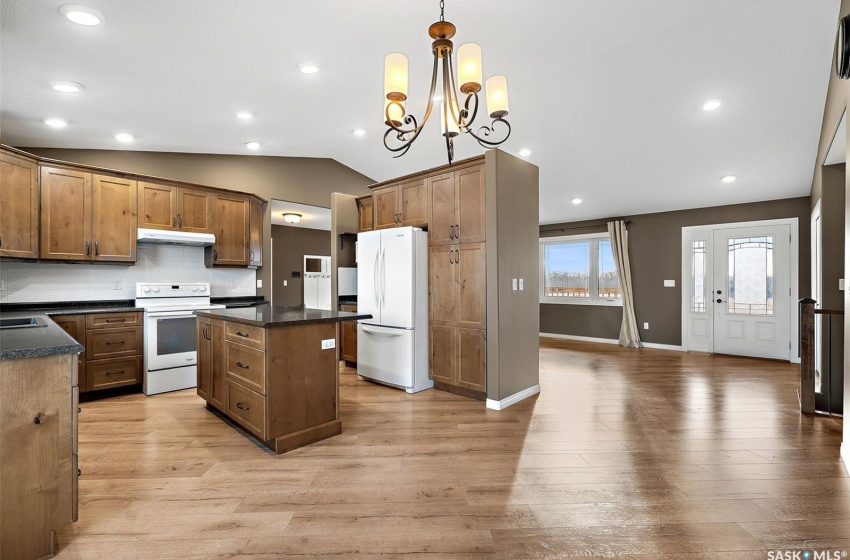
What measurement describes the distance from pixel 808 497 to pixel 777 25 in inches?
108

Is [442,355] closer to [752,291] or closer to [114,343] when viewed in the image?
[114,343]

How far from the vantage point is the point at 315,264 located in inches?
367

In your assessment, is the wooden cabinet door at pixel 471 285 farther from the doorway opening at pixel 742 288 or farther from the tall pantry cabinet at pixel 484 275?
the doorway opening at pixel 742 288

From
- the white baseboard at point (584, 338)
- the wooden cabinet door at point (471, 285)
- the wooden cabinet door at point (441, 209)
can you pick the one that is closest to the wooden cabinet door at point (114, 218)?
the wooden cabinet door at point (441, 209)

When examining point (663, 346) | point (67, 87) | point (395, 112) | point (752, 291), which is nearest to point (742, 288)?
point (752, 291)

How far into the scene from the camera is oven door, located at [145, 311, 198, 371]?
3975 millimetres

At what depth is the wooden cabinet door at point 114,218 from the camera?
3.99m

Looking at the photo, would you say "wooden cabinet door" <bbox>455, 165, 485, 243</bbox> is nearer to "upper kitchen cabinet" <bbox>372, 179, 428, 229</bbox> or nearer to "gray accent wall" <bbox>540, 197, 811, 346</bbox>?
"upper kitchen cabinet" <bbox>372, 179, 428, 229</bbox>

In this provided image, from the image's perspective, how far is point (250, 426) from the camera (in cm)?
269

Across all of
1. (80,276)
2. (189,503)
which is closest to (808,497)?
(189,503)

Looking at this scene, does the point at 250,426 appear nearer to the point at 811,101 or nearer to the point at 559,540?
the point at 559,540

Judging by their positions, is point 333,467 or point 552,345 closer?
point 333,467

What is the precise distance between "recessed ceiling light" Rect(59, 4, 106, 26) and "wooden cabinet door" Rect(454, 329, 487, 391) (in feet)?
11.1

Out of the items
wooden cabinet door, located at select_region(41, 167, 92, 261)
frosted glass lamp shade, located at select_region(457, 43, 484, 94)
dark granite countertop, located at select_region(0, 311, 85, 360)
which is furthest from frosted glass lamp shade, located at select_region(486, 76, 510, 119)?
wooden cabinet door, located at select_region(41, 167, 92, 261)
